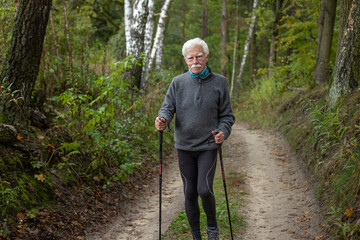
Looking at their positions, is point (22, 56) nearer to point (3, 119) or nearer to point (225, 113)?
point (3, 119)

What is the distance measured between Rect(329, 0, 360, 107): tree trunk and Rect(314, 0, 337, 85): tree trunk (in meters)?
3.37

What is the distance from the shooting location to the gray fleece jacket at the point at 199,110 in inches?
149

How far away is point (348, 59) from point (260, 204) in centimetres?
373

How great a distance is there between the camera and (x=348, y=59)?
7.22 meters

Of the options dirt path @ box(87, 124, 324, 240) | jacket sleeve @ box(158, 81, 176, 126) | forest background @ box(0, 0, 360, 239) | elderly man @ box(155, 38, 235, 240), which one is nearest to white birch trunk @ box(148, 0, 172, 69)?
forest background @ box(0, 0, 360, 239)

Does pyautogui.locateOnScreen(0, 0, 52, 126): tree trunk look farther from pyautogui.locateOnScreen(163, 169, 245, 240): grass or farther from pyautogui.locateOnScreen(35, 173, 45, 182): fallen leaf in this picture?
pyautogui.locateOnScreen(163, 169, 245, 240): grass

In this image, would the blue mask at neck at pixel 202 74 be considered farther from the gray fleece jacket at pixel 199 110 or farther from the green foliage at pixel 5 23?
the green foliage at pixel 5 23

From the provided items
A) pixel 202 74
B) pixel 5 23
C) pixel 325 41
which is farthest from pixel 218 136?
pixel 325 41

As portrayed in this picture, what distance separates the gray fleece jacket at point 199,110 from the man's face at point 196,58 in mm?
131

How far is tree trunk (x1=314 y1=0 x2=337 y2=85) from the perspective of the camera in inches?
417

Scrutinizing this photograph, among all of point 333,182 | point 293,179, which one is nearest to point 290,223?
point 333,182

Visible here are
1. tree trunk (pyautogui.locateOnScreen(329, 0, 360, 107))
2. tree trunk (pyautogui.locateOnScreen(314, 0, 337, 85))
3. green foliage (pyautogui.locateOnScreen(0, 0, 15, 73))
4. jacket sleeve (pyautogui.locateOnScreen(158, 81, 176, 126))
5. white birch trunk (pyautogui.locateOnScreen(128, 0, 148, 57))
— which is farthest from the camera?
white birch trunk (pyautogui.locateOnScreen(128, 0, 148, 57))

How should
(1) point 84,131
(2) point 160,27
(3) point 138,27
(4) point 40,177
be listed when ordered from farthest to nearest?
1. (2) point 160,27
2. (3) point 138,27
3. (1) point 84,131
4. (4) point 40,177

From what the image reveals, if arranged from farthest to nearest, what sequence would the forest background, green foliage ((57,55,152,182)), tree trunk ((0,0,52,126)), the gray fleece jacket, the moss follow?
green foliage ((57,55,152,182))
tree trunk ((0,0,52,126))
the moss
the forest background
the gray fleece jacket
